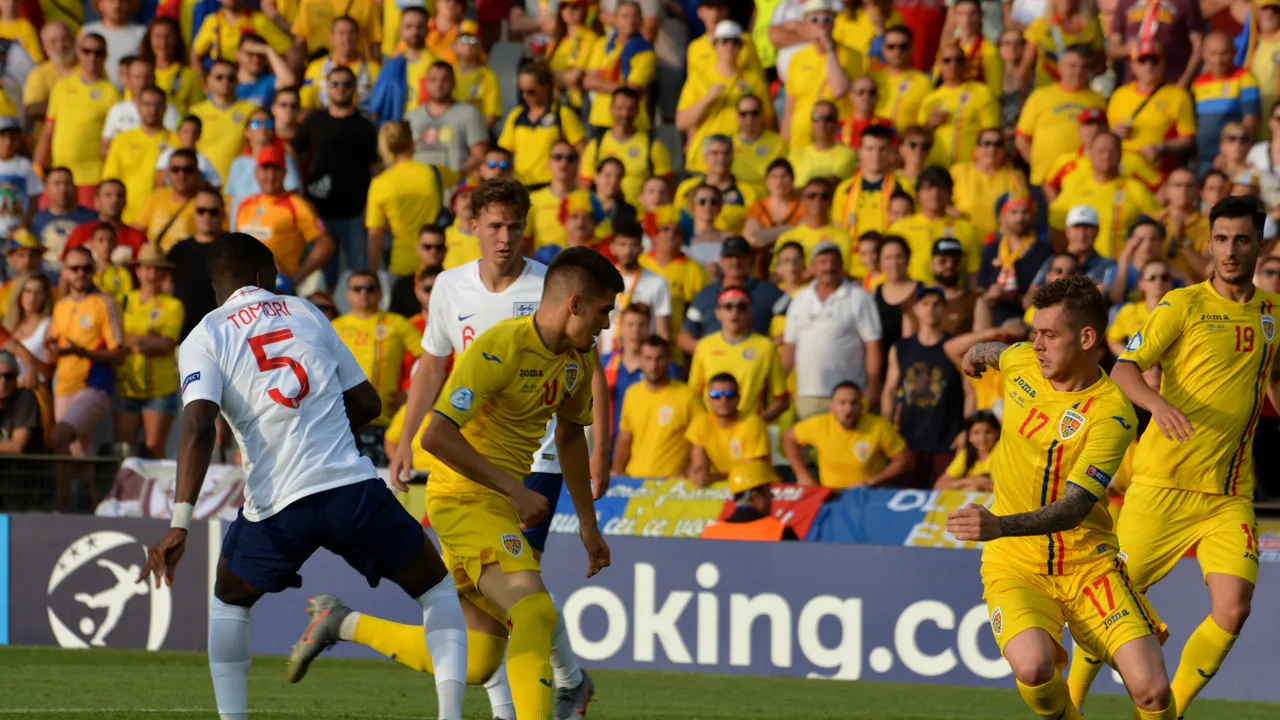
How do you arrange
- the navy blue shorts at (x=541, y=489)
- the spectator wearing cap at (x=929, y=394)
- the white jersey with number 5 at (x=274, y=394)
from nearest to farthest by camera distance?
the white jersey with number 5 at (x=274, y=394) < the navy blue shorts at (x=541, y=489) < the spectator wearing cap at (x=929, y=394)

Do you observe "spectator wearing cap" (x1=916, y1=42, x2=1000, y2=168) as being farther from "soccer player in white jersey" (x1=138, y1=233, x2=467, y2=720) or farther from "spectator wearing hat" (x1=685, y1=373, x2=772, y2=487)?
"soccer player in white jersey" (x1=138, y1=233, x2=467, y2=720)

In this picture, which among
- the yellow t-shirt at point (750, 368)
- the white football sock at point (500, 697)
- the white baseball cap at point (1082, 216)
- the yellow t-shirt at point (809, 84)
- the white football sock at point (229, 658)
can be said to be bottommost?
the white football sock at point (500, 697)

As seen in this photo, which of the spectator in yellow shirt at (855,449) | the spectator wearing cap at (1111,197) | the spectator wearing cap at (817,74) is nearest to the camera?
the spectator in yellow shirt at (855,449)

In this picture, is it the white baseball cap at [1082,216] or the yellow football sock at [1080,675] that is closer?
the yellow football sock at [1080,675]

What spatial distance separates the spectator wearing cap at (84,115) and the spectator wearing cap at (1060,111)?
333 inches

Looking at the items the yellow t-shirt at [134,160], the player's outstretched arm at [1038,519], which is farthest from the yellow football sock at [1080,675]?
the yellow t-shirt at [134,160]

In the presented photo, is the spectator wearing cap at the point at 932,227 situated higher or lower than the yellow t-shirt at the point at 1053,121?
lower

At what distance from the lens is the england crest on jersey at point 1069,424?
702 centimetres

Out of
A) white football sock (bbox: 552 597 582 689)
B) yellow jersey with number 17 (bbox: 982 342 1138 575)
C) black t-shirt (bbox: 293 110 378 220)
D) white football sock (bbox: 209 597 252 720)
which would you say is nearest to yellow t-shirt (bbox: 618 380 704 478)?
black t-shirt (bbox: 293 110 378 220)

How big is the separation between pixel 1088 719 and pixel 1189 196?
512cm

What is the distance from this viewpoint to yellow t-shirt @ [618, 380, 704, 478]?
13367 millimetres

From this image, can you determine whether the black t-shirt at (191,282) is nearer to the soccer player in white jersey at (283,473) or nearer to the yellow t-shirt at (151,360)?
the yellow t-shirt at (151,360)

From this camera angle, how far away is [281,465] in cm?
689

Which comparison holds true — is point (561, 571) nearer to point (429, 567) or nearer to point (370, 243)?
point (370, 243)
